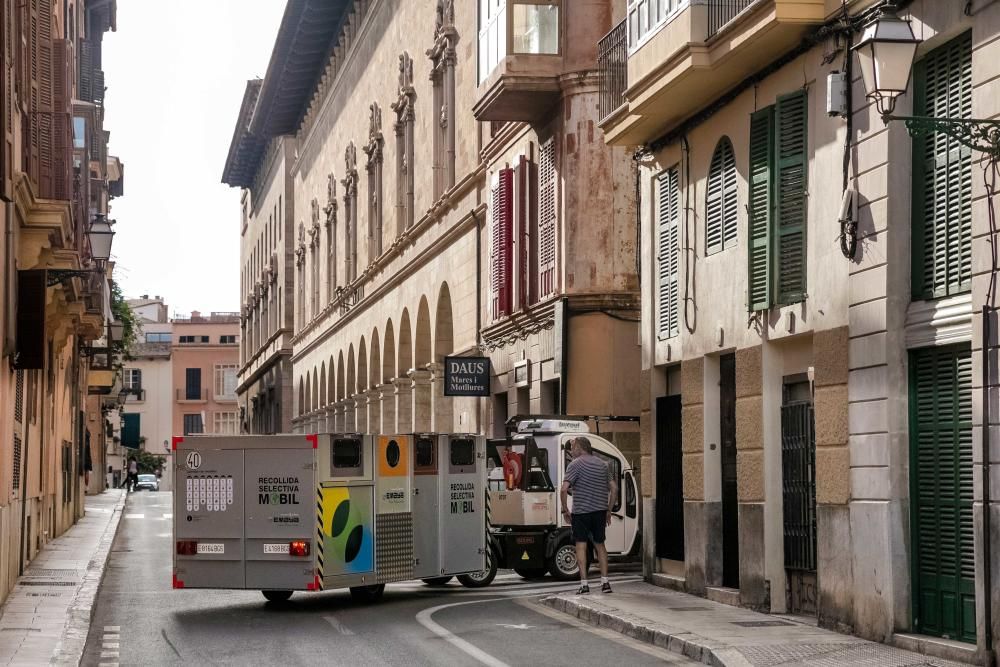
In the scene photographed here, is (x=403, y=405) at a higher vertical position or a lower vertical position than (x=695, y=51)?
lower

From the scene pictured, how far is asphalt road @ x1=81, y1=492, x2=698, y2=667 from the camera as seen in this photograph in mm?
15305

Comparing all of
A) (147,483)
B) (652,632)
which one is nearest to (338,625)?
(652,632)

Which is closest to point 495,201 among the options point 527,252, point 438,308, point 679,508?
point 527,252

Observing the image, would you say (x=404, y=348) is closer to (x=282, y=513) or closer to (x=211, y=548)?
(x=211, y=548)

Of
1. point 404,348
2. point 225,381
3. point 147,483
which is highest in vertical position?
point 225,381

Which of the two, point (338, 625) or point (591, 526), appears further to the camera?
point (591, 526)

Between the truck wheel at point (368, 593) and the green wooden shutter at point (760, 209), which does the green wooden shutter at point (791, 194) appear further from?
the truck wheel at point (368, 593)

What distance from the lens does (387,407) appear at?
173 ft

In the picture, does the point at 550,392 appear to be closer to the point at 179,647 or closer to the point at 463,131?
the point at 463,131

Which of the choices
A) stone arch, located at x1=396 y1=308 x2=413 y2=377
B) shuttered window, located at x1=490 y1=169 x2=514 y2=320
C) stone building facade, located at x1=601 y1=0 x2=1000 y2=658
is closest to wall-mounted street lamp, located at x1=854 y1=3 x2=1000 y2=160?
stone building facade, located at x1=601 y1=0 x2=1000 y2=658

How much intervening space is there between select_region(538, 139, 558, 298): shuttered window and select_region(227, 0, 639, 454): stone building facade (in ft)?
0.19

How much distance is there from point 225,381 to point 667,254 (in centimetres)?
12206

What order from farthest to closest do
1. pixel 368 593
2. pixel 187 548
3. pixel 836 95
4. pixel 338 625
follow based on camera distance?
pixel 368 593 → pixel 187 548 → pixel 338 625 → pixel 836 95

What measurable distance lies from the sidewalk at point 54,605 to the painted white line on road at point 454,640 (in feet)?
11.0
